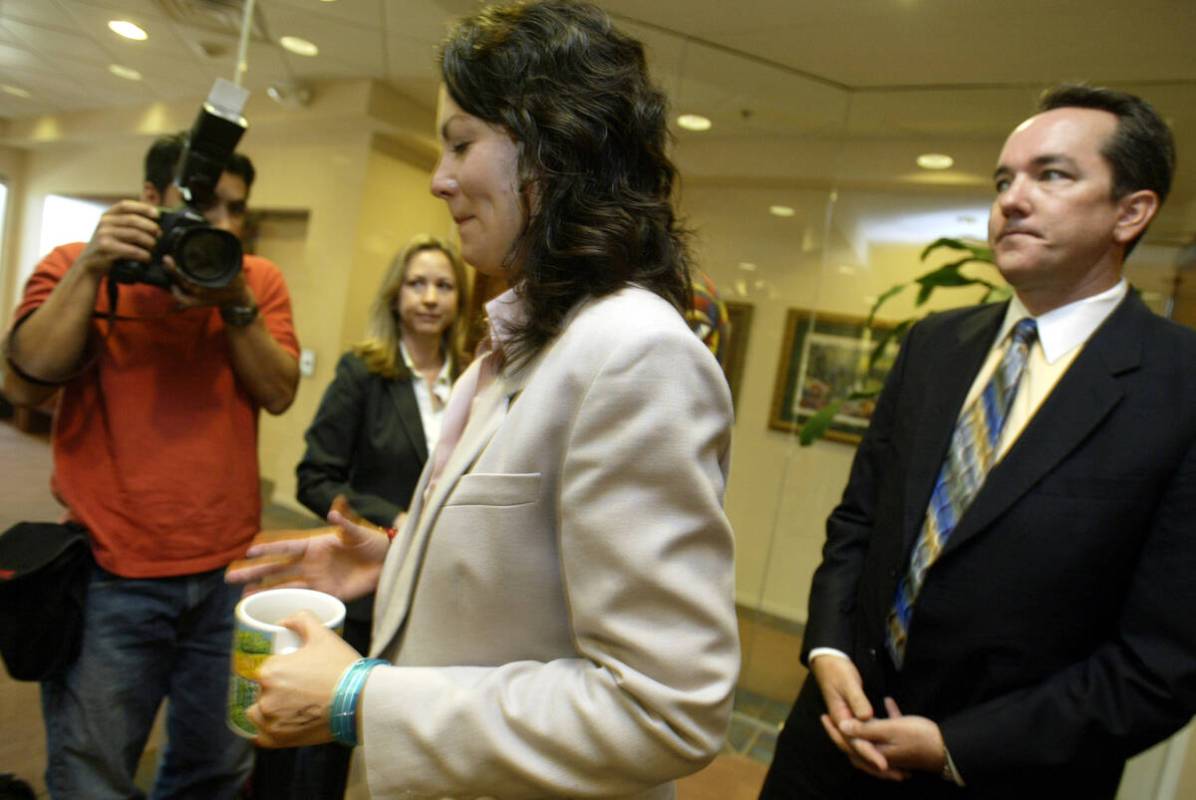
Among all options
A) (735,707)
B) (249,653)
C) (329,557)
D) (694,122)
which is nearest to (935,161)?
(694,122)

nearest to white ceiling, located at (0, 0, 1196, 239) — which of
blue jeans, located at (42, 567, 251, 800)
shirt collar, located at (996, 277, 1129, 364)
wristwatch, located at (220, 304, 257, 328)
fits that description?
wristwatch, located at (220, 304, 257, 328)

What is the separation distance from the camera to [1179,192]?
2.74 meters

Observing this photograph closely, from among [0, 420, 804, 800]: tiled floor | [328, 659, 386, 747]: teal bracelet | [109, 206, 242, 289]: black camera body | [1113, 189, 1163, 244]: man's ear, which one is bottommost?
[0, 420, 804, 800]: tiled floor

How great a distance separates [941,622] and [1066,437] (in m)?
0.34

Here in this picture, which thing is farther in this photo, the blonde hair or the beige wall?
the blonde hair

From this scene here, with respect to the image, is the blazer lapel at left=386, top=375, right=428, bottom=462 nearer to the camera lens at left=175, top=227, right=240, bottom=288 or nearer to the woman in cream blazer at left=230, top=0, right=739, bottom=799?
the camera lens at left=175, top=227, right=240, bottom=288

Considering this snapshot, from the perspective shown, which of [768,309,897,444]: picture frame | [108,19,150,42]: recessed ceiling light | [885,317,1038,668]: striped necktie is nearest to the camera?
[885,317,1038,668]: striped necktie

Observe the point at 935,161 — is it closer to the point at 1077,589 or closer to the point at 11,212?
the point at 1077,589

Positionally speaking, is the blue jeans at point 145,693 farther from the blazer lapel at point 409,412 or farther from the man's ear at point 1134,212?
the man's ear at point 1134,212

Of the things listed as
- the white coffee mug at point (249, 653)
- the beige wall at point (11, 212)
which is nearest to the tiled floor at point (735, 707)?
the white coffee mug at point (249, 653)

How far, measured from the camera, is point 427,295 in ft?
6.59

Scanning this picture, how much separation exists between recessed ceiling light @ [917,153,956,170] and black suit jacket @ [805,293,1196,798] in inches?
106

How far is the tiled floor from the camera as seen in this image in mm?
1348

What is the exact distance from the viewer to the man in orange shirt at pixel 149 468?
1.24 metres
